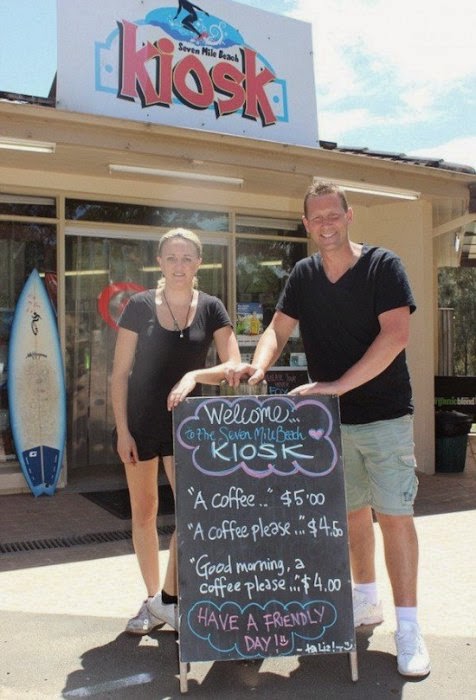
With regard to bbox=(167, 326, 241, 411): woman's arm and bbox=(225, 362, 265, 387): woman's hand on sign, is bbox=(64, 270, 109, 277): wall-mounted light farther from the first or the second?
bbox=(225, 362, 265, 387): woman's hand on sign

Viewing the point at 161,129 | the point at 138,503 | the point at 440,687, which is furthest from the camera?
the point at 161,129

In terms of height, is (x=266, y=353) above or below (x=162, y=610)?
above

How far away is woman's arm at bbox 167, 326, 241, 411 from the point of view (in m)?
3.08

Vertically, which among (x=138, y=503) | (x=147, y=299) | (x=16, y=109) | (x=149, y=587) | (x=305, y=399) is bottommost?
(x=149, y=587)

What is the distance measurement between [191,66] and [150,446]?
4.90 metres

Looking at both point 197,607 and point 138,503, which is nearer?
point 197,607

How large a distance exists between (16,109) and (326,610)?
4120mm

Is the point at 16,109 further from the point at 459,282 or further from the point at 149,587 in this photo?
the point at 459,282

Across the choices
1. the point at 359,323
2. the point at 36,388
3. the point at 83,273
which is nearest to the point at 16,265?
the point at 83,273

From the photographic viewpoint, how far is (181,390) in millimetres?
3105

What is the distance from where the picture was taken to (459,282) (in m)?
27.5

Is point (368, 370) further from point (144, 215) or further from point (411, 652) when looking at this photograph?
point (144, 215)

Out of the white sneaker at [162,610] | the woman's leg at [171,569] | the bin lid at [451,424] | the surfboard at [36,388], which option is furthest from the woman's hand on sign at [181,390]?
the bin lid at [451,424]

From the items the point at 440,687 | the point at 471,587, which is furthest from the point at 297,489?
the point at 471,587
